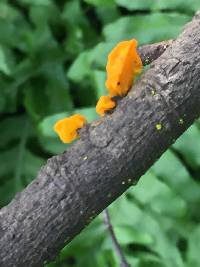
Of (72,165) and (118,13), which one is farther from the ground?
(118,13)

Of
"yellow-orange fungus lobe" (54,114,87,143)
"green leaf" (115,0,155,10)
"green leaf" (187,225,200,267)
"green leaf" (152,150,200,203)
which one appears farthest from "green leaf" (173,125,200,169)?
"yellow-orange fungus lobe" (54,114,87,143)

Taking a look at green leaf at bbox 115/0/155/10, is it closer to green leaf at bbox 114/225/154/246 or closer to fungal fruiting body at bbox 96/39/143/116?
green leaf at bbox 114/225/154/246

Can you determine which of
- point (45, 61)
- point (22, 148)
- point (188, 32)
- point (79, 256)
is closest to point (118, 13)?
point (45, 61)

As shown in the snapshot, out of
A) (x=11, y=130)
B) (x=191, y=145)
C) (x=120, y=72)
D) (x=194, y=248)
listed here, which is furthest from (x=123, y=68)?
(x=11, y=130)

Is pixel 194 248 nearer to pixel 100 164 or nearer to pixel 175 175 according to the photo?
pixel 175 175

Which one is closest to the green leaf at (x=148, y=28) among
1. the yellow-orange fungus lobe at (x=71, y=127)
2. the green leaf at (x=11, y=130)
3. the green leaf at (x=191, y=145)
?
the green leaf at (x=191, y=145)

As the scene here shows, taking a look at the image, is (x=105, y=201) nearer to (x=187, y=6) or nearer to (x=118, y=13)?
(x=187, y=6)
